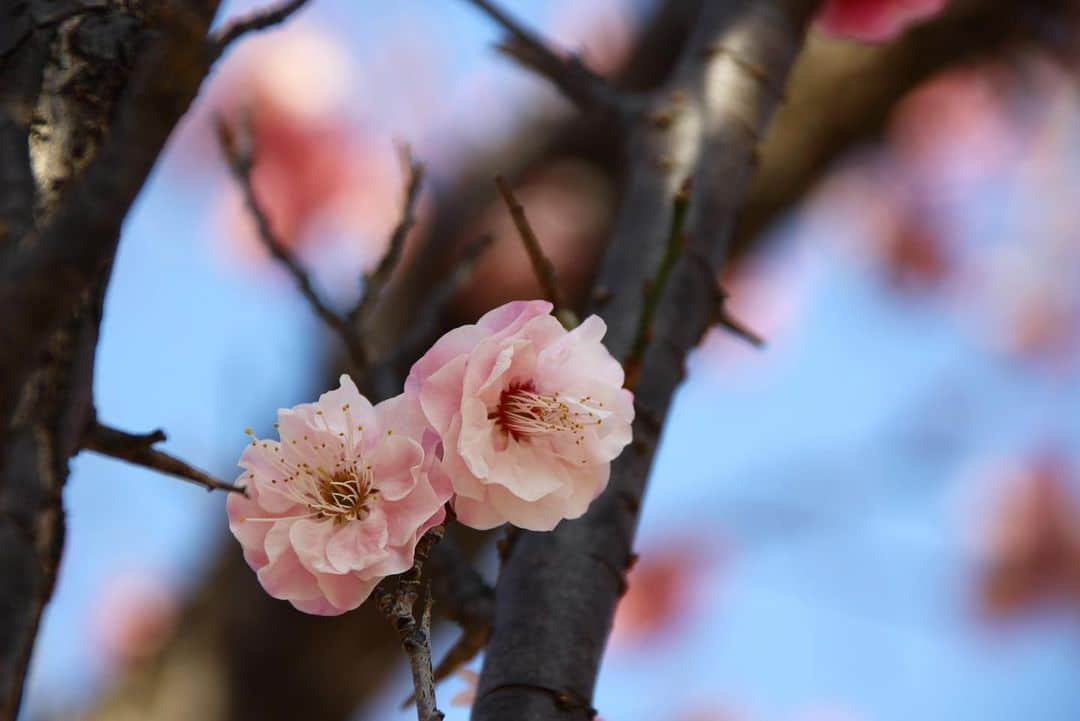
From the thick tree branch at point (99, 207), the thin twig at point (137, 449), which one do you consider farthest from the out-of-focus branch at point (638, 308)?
the thick tree branch at point (99, 207)

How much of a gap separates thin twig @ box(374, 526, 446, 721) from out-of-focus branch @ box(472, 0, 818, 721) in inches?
5.7

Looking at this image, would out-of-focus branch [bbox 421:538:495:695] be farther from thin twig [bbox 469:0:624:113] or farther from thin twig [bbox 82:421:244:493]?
thin twig [bbox 469:0:624:113]

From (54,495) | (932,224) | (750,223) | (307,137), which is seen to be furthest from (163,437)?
(932,224)

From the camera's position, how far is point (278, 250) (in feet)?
3.10

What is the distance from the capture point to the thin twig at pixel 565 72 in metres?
0.99

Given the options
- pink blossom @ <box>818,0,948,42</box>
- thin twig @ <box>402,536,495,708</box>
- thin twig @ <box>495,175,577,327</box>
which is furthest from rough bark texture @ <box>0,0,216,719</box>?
pink blossom @ <box>818,0,948,42</box>

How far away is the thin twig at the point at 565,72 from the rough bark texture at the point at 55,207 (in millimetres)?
483

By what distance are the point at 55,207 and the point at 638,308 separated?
0.50m

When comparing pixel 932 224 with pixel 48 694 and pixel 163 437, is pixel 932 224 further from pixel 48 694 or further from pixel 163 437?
pixel 163 437

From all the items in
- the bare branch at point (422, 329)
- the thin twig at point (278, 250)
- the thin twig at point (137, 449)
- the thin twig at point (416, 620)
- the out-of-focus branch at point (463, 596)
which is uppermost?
the thin twig at point (137, 449)

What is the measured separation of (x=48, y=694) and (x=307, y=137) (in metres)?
1.72

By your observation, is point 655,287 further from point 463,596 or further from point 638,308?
point 463,596

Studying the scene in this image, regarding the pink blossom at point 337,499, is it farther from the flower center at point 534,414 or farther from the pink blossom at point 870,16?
the pink blossom at point 870,16

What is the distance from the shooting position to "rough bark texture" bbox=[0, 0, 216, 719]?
370 mm
